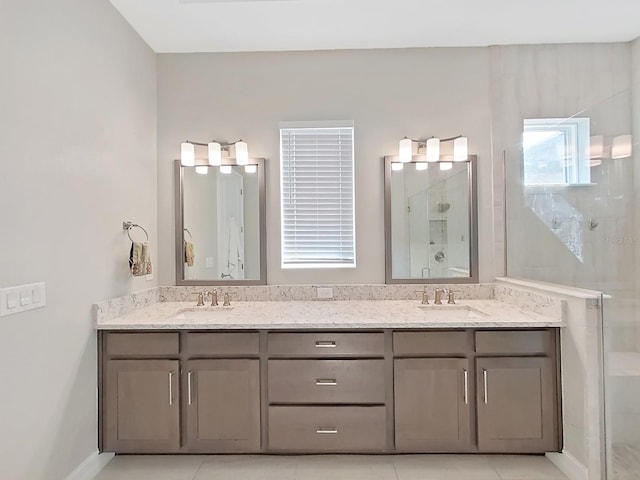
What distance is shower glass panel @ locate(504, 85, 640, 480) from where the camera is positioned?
211 cm

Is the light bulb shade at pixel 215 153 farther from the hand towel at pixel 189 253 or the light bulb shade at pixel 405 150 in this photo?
the light bulb shade at pixel 405 150

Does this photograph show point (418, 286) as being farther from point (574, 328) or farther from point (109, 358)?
point (109, 358)

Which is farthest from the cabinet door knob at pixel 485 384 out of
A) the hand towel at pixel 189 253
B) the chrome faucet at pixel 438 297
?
the hand towel at pixel 189 253

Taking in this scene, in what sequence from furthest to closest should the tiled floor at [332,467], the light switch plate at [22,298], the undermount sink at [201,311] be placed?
the undermount sink at [201,311]
the tiled floor at [332,467]
the light switch plate at [22,298]

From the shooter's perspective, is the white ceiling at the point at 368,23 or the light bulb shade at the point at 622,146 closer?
the light bulb shade at the point at 622,146

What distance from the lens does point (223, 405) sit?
2.32m

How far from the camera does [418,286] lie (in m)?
2.99

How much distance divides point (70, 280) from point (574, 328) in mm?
2653

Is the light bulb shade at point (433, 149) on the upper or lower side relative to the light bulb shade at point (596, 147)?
upper

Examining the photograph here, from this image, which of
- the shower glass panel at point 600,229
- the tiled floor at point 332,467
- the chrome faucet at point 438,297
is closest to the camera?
the shower glass panel at point 600,229

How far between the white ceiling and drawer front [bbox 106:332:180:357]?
78.1 inches

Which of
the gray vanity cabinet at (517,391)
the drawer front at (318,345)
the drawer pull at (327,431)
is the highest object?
the drawer front at (318,345)

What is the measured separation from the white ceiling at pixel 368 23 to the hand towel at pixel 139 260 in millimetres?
1470

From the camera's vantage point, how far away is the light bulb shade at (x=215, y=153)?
299 cm
